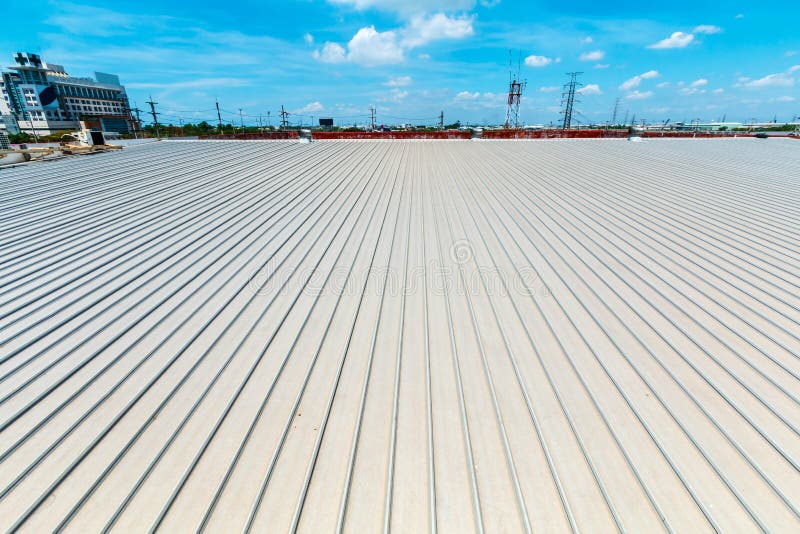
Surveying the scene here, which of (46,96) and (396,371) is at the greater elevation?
(46,96)

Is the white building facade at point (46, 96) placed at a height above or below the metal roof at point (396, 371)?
above

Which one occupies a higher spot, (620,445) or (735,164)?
(735,164)

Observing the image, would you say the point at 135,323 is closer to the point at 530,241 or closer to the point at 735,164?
the point at 530,241

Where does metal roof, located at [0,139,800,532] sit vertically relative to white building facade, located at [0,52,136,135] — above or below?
below

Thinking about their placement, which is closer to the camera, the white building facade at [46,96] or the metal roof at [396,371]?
the metal roof at [396,371]

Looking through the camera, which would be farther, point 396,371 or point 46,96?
point 46,96

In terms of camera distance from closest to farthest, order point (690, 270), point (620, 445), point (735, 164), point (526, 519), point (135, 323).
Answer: point (526, 519)
point (620, 445)
point (135, 323)
point (690, 270)
point (735, 164)

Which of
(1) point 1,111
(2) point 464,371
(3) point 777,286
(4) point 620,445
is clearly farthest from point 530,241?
(1) point 1,111

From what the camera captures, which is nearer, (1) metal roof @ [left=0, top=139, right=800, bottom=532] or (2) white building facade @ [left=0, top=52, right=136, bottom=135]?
(1) metal roof @ [left=0, top=139, right=800, bottom=532]
